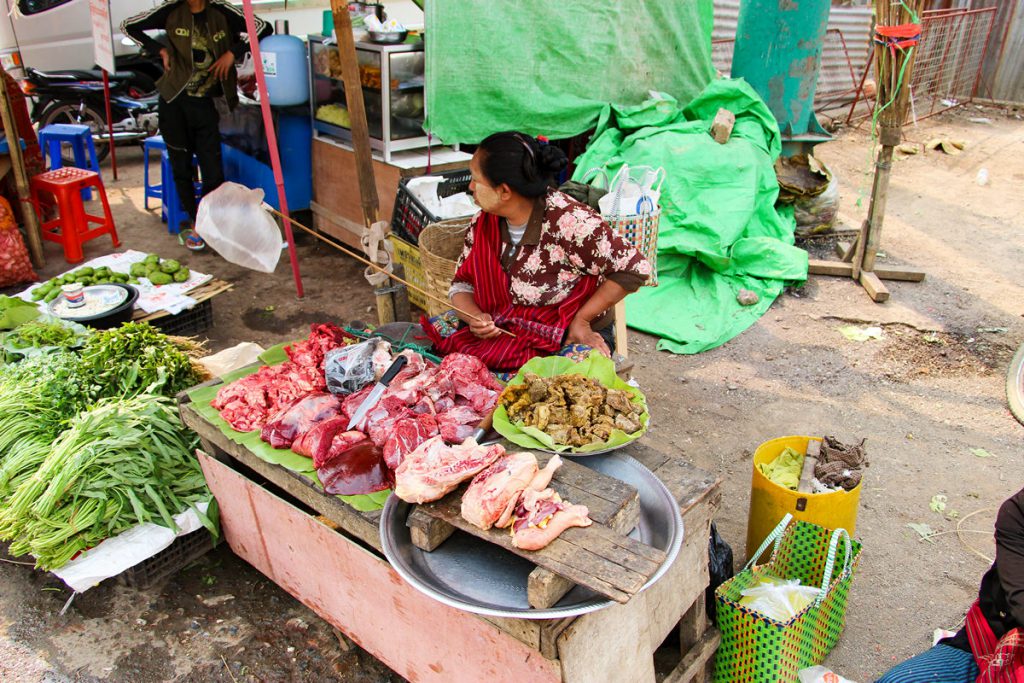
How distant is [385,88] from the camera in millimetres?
5910

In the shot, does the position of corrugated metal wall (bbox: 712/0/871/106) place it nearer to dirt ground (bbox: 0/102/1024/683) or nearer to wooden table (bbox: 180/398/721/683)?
dirt ground (bbox: 0/102/1024/683)

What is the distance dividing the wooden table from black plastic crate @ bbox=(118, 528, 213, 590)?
30 cm

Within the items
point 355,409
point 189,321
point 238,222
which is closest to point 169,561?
point 355,409

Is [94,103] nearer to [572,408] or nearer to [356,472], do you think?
[356,472]

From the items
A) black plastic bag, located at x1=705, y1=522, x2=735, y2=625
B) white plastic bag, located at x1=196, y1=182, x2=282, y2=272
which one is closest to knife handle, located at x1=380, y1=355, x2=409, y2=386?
white plastic bag, located at x1=196, y1=182, x2=282, y2=272

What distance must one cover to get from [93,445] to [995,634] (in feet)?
11.0

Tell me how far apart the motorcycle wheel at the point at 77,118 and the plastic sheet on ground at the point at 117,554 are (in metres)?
7.08

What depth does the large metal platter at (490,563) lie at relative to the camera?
1.97 metres

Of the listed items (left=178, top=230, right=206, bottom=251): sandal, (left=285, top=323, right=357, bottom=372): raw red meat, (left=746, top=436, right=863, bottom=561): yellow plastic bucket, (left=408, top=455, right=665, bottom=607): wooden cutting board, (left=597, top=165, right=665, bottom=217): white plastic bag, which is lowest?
(left=178, top=230, right=206, bottom=251): sandal

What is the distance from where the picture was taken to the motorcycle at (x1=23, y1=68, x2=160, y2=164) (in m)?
8.95

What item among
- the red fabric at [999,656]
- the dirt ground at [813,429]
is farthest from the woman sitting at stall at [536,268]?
the red fabric at [999,656]

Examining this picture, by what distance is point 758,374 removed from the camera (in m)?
4.98

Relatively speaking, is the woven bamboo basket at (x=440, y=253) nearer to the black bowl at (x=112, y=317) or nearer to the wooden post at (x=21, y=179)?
the black bowl at (x=112, y=317)

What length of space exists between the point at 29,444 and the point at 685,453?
3.15 metres
